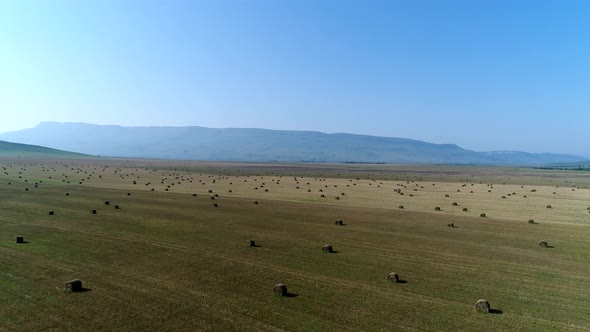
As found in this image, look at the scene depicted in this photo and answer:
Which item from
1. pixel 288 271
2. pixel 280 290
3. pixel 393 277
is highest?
pixel 393 277

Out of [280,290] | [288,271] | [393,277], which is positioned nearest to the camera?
[280,290]

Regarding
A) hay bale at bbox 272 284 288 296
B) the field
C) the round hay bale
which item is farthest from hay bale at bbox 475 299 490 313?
hay bale at bbox 272 284 288 296

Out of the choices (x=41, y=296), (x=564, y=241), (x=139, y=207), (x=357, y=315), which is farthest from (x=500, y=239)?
(x=139, y=207)

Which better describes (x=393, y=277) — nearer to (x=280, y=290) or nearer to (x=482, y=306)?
(x=482, y=306)

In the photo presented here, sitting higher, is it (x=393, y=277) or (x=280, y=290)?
(x=393, y=277)

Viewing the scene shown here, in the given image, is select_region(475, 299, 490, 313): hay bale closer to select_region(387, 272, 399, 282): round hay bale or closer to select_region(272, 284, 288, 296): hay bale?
select_region(387, 272, 399, 282): round hay bale

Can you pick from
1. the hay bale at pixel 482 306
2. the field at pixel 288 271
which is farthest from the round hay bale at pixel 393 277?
the hay bale at pixel 482 306

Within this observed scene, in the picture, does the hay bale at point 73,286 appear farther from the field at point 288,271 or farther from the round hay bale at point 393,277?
the round hay bale at point 393,277

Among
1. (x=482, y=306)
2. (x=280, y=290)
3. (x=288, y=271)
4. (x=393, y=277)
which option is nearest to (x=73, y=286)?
(x=280, y=290)
